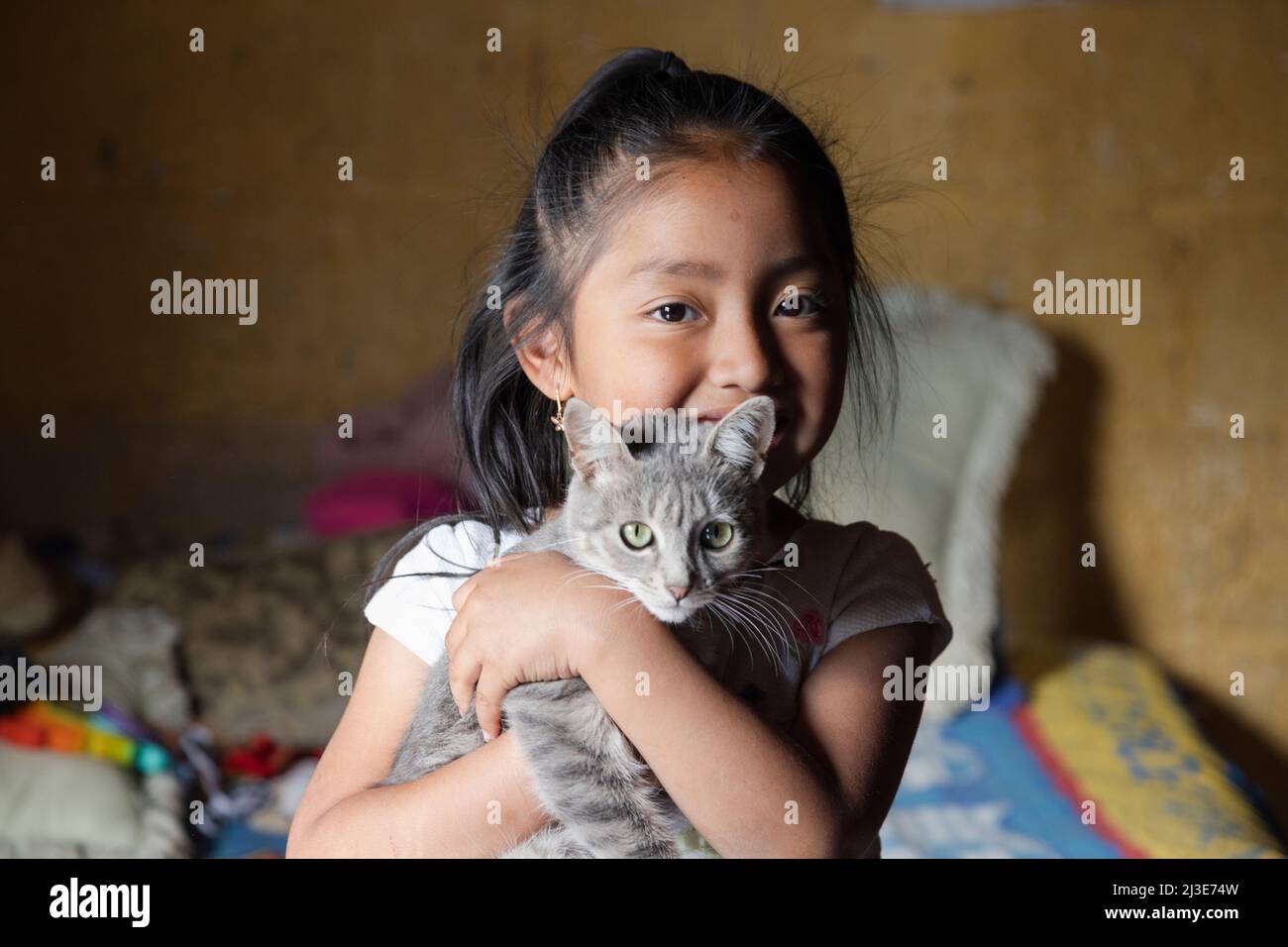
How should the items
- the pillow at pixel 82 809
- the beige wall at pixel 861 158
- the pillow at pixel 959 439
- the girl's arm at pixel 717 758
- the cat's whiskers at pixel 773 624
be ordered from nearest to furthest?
the girl's arm at pixel 717 758, the cat's whiskers at pixel 773 624, the pillow at pixel 82 809, the pillow at pixel 959 439, the beige wall at pixel 861 158

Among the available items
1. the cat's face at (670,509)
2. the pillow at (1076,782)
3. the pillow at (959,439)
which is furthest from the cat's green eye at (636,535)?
the pillow at (959,439)

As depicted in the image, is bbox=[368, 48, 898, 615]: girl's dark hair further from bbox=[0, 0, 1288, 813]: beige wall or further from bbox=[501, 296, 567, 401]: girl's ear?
bbox=[0, 0, 1288, 813]: beige wall

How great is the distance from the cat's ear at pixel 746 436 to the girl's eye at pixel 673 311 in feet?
0.23

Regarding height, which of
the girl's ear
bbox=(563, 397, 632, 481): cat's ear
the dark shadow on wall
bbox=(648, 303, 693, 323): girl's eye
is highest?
bbox=(648, 303, 693, 323): girl's eye

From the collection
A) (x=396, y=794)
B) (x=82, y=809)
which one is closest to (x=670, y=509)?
(x=396, y=794)

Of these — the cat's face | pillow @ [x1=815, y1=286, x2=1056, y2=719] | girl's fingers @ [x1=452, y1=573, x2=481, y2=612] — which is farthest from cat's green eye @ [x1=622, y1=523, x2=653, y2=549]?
pillow @ [x1=815, y1=286, x2=1056, y2=719]

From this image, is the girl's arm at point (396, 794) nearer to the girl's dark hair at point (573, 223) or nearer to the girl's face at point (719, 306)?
the girl's dark hair at point (573, 223)

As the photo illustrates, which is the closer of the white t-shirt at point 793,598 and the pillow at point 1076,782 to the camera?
the white t-shirt at point 793,598

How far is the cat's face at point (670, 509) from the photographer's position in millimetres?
741

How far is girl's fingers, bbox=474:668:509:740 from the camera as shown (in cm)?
74

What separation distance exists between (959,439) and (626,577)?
156 centimetres

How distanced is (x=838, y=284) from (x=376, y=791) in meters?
0.49

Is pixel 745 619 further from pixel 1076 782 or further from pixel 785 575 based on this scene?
pixel 1076 782
